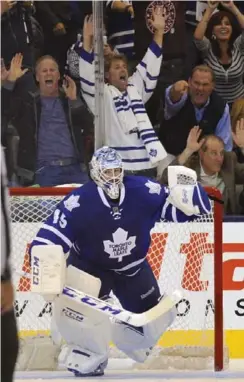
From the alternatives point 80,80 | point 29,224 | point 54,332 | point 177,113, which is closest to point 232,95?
point 177,113

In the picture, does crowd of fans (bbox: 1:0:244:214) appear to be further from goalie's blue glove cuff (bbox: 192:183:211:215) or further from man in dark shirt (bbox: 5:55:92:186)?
goalie's blue glove cuff (bbox: 192:183:211:215)

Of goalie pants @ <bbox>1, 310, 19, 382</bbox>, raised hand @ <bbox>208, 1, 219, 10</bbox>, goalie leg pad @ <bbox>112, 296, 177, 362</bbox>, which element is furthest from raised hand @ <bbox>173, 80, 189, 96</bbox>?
goalie pants @ <bbox>1, 310, 19, 382</bbox>

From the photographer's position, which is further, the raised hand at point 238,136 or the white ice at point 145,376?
the raised hand at point 238,136

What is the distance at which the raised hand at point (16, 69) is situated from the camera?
5.08 m

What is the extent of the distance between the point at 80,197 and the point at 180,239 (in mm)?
914

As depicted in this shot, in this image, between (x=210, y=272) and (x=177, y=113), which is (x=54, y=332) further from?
(x=177, y=113)

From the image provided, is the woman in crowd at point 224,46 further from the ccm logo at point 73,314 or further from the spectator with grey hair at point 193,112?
the ccm logo at point 73,314

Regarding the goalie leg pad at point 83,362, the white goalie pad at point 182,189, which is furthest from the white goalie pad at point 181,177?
the goalie leg pad at point 83,362

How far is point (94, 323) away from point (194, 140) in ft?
4.48

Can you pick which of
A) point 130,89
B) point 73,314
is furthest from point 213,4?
point 73,314

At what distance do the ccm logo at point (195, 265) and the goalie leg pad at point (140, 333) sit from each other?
2.24 ft

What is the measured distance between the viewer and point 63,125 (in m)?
5.07

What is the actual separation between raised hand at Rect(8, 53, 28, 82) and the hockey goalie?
3.75 feet

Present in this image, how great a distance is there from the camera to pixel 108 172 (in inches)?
158
